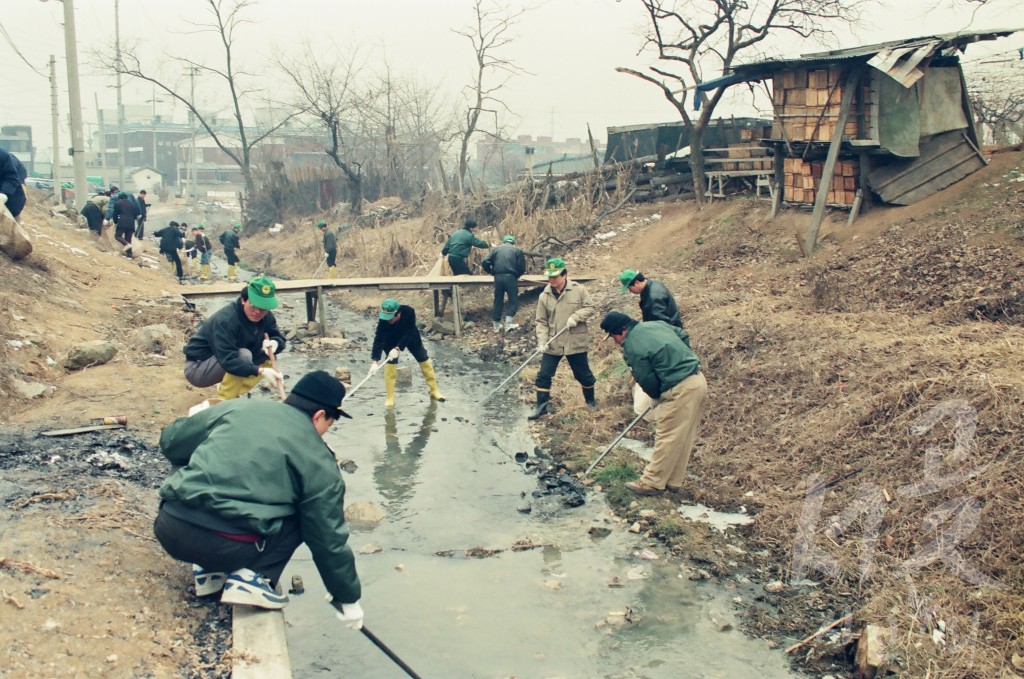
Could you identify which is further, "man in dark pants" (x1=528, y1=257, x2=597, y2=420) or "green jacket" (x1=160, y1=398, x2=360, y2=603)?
"man in dark pants" (x1=528, y1=257, x2=597, y2=420)

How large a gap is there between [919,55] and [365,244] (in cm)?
1528

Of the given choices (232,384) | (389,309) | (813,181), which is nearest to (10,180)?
(389,309)

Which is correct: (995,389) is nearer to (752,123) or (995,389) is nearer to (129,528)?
(129,528)

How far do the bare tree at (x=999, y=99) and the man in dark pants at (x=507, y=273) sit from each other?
1048 cm

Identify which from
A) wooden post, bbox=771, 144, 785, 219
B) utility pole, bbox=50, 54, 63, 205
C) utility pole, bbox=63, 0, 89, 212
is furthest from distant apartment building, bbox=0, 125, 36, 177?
wooden post, bbox=771, 144, 785, 219

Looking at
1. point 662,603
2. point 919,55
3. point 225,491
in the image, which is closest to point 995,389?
point 662,603

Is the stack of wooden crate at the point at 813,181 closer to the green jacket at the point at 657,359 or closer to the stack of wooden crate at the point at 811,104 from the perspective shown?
the stack of wooden crate at the point at 811,104

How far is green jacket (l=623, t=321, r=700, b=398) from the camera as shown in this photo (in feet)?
24.0

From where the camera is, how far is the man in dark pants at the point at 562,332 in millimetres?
9891

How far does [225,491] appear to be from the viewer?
419cm

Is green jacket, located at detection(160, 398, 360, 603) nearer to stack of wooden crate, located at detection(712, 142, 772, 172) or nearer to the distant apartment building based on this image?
stack of wooden crate, located at detection(712, 142, 772, 172)

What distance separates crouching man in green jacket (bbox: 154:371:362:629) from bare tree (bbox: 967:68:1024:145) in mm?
17953

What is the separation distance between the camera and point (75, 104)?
69.4 ft

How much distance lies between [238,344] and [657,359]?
3570 millimetres
